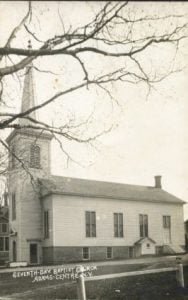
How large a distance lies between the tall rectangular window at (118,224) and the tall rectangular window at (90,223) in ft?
7.62

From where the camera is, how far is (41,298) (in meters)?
10.5

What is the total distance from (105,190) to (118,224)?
2910 millimetres

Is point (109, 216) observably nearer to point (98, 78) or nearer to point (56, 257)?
point (56, 257)

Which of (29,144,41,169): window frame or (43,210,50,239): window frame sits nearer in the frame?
(43,210,50,239): window frame

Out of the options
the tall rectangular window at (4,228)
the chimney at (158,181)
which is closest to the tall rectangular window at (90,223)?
the chimney at (158,181)

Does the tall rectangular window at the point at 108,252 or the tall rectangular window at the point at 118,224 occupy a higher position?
the tall rectangular window at the point at 118,224

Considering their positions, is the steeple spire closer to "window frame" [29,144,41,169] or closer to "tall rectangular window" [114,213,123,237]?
"window frame" [29,144,41,169]

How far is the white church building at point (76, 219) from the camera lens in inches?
1212

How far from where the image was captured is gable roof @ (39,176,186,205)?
104 feet

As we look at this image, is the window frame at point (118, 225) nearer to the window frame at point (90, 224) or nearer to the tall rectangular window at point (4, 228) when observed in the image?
the window frame at point (90, 224)

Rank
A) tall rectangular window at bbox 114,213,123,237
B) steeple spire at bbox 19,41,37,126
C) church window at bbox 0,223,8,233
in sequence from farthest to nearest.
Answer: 1. church window at bbox 0,223,8,233
2. tall rectangular window at bbox 114,213,123,237
3. steeple spire at bbox 19,41,37,126

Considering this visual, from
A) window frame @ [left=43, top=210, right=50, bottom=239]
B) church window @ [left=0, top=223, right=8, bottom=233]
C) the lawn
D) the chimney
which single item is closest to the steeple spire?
the lawn

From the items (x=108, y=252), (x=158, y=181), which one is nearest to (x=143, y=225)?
(x=108, y=252)

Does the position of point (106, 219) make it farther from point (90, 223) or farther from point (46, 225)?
point (46, 225)
